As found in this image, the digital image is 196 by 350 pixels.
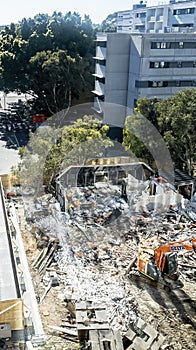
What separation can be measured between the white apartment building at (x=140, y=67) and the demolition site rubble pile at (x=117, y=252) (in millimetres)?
9916

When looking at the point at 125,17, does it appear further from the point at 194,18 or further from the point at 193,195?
the point at 193,195

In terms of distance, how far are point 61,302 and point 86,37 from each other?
2670 centimetres

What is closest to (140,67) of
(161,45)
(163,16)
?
(161,45)

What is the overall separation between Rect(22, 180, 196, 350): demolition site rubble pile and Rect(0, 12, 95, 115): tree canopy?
12964 millimetres

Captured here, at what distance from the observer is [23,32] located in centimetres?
3183

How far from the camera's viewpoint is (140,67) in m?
24.0

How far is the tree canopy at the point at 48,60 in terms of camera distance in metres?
27.5

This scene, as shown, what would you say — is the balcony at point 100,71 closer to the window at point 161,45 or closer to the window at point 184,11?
the window at point 161,45

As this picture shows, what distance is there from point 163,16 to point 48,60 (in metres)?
26.2

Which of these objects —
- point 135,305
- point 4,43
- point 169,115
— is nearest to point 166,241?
point 135,305

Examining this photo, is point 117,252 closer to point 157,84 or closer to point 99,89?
point 157,84

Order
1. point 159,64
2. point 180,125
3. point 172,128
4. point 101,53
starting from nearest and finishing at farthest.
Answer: point 180,125
point 172,128
point 159,64
point 101,53

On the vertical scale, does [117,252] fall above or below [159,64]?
below

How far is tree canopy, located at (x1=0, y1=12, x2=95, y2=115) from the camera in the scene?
1081 inches
